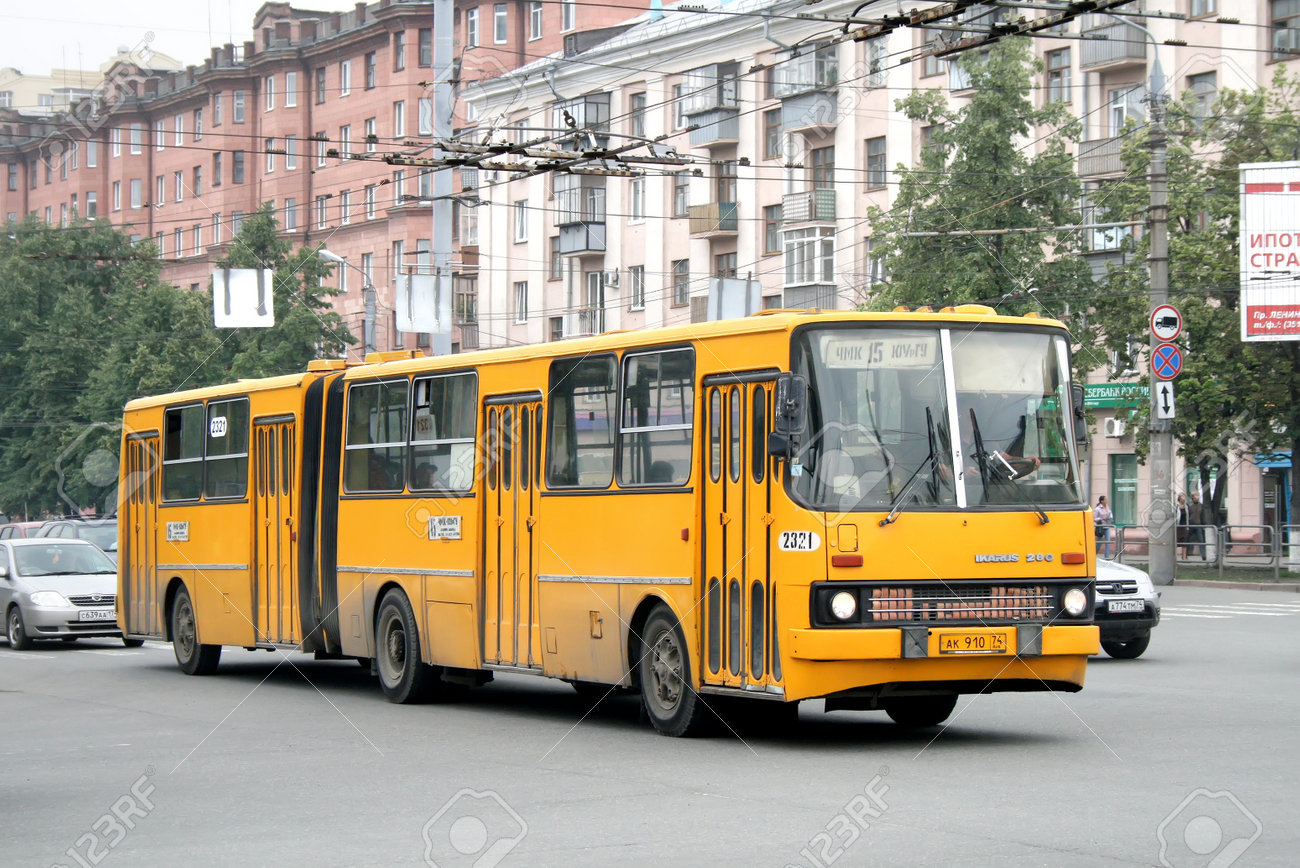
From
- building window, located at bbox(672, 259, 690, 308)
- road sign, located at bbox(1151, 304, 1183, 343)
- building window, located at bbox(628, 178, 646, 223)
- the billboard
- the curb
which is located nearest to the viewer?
road sign, located at bbox(1151, 304, 1183, 343)

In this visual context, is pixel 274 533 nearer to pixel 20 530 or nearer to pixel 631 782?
pixel 631 782

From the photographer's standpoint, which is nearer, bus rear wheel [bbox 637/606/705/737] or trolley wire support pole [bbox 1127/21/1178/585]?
bus rear wheel [bbox 637/606/705/737]

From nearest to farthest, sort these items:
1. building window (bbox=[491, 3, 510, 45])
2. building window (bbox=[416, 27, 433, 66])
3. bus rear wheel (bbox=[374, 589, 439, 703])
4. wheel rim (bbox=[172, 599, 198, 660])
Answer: bus rear wheel (bbox=[374, 589, 439, 703]) → wheel rim (bbox=[172, 599, 198, 660]) → building window (bbox=[491, 3, 510, 45]) → building window (bbox=[416, 27, 433, 66])

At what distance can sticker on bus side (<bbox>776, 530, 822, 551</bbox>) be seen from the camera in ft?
39.1

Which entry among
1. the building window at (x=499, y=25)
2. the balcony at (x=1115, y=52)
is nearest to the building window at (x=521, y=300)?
the building window at (x=499, y=25)

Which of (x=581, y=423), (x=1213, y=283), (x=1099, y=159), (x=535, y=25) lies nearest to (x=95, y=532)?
(x=581, y=423)

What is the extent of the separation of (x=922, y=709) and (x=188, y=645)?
9.97 meters

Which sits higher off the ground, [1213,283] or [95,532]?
[1213,283]

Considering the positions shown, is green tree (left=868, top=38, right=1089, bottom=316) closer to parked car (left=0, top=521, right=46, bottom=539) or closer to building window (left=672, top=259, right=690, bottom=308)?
building window (left=672, top=259, right=690, bottom=308)

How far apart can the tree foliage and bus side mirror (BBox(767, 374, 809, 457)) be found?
45.9 metres

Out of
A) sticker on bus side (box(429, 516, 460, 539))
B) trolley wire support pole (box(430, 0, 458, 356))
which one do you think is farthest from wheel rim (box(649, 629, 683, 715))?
trolley wire support pole (box(430, 0, 458, 356))

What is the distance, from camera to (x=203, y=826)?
373 inches

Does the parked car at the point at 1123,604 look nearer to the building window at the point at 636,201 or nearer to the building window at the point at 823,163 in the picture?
the building window at the point at 823,163

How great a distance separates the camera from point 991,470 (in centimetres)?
1241
